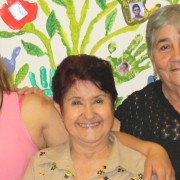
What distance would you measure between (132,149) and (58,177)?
0.99 ft

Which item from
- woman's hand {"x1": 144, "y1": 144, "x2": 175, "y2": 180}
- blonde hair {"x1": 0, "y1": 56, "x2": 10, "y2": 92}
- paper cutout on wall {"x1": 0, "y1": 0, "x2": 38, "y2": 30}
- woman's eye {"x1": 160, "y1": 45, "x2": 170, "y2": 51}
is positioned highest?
paper cutout on wall {"x1": 0, "y1": 0, "x2": 38, "y2": 30}

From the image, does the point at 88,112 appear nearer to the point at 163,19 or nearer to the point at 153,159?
the point at 153,159

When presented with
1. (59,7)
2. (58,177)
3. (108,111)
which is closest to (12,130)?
(58,177)

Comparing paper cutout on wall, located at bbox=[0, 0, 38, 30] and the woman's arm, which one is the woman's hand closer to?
the woman's arm

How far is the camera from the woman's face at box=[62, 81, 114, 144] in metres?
1.36

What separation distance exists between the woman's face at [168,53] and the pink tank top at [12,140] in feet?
2.05

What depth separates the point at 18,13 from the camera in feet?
6.07

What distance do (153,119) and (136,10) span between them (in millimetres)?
583

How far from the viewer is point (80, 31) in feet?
6.21

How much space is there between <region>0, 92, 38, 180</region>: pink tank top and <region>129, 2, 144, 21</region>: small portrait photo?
741mm

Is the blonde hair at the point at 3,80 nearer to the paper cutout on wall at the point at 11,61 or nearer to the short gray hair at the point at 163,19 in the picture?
the paper cutout on wall at the point at 11,61

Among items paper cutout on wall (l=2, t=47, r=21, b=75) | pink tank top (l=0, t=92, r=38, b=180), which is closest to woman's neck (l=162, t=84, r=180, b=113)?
pink tank top (l=0, t=92, r=38, b=180)

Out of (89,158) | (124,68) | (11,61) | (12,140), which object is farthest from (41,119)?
(124,68)

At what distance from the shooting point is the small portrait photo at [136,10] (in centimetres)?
189
